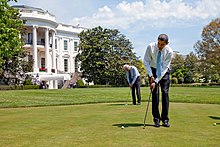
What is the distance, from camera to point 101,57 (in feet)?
208

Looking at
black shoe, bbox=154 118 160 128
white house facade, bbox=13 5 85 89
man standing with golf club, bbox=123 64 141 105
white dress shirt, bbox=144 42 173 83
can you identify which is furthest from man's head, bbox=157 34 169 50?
white house facade, bbox=13 5 85 89

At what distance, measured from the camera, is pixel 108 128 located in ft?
20.8

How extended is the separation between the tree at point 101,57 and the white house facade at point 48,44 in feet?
15.7

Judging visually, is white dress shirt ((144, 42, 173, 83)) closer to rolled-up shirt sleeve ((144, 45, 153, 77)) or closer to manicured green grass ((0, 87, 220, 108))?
rolled-up shirt sleeve ((144, 45, 153, 77))

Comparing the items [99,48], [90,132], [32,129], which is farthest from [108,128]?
[99,48]

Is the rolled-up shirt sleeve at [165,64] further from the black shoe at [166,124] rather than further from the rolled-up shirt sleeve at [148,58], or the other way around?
the black shoe at [166,124]

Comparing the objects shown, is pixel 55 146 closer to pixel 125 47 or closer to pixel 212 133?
Answer: pixel 212 133

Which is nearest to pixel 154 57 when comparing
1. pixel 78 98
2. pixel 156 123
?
pixel 156 123

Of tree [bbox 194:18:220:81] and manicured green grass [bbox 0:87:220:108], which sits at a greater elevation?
tree [bbox 194:18:220:81]

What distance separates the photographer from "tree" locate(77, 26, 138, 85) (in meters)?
62.6

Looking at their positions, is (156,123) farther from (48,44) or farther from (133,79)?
(48,44)

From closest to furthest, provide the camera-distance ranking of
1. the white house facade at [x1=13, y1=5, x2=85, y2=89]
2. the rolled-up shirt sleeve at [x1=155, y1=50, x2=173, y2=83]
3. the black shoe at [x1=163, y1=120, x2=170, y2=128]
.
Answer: the black shoe at [x1=163, y1=120, x2=170, y2=128] → the rolled-up shirt sleeve at [x1=155, y1=50, x2=173, y2=83] → the white house facade at [x1=13, y1=5, x2=85, y2=89]

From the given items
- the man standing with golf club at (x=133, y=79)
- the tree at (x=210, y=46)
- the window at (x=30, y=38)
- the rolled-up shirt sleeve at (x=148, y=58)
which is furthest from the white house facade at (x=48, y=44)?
the rolled-up shirt sleeve at (x=148, y=58)

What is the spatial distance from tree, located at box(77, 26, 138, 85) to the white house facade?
4778 mm
